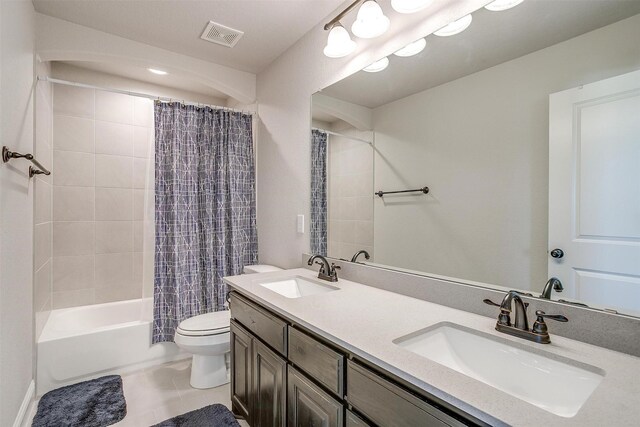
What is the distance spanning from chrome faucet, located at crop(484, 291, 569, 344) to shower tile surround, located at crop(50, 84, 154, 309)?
322 centimetres

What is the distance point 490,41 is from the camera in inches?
48.6

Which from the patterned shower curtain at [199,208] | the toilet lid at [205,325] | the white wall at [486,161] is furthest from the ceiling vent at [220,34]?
the toilet lid at [205,325]

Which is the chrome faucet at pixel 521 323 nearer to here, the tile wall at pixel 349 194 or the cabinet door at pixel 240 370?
the tile wall at pixel 349 194

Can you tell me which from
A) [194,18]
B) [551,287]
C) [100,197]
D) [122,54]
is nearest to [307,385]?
[551,287]

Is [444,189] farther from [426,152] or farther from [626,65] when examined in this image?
[626,65]

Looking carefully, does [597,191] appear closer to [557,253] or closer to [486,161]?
[557,253]

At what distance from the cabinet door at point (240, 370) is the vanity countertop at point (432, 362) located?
32 cm

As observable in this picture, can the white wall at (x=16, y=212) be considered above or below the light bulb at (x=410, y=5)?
below

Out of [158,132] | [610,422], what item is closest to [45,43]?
[158,132]

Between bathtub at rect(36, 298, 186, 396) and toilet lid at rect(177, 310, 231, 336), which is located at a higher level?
toilet lid at rect(177, 310, 231, 336)

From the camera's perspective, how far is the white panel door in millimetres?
894

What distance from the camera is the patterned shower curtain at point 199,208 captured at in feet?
8.05

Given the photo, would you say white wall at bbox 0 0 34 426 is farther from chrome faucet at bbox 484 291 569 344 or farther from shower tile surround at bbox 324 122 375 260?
chrome faucet at bbox 484 291 569 344

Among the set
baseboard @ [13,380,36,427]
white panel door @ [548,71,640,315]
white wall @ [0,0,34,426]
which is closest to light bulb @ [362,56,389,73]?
white panel door @ [548,71,640,315]
